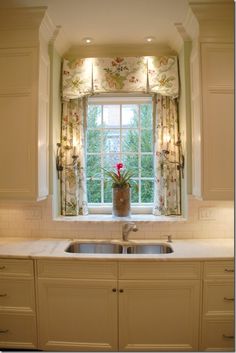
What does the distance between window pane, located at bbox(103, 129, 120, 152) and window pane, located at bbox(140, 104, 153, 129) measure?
298mm

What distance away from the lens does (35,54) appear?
2.29 metres

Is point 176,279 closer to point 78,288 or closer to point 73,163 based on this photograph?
point 78,288

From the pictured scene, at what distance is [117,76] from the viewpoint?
2.70 meters

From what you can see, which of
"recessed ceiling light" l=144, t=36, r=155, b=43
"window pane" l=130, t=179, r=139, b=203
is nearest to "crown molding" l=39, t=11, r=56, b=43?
"recessed ceiling light" l=144, t=36, r=155, b=43

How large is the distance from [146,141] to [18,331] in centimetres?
210

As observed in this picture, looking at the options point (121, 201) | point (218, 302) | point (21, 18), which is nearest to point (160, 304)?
point (218, 302)

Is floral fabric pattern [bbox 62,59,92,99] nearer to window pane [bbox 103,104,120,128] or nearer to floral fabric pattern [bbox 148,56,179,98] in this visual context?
window pane [bbox 103,104,120,128]

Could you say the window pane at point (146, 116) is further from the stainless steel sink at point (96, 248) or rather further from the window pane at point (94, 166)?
the stainless steel sink at point (96, 248)

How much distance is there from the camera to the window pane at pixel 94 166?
9.72 feet

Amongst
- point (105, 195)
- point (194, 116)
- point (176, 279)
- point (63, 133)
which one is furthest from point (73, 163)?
point (176, 279)

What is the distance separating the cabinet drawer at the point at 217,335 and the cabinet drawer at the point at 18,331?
4.36 ft

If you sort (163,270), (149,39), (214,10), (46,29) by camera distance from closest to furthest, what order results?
(163,270)
(214,10)
(46,29)
(149,39)

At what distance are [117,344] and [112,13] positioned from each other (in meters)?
2.62

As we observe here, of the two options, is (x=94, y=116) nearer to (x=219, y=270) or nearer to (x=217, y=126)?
(x=217, y=126)
